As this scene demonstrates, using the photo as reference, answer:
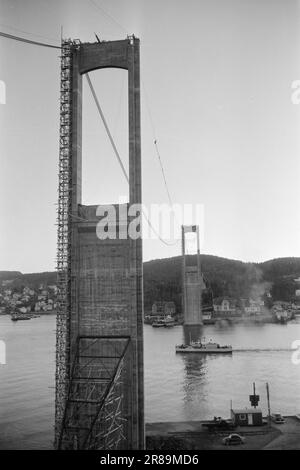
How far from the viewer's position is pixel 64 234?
870 inches

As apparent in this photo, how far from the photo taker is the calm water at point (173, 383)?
3488cm

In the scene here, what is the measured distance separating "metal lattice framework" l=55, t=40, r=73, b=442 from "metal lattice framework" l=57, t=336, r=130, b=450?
63cm

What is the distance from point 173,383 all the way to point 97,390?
1207 inches

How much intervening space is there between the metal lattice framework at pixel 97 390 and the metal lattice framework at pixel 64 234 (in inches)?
24.7

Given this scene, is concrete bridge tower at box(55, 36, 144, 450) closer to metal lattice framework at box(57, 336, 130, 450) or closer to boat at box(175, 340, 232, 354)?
metal lattice framework at box(57, 336, 130, 450)

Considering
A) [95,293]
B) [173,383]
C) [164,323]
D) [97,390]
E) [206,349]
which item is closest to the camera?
[97,390]

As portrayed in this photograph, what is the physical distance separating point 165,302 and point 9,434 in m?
121

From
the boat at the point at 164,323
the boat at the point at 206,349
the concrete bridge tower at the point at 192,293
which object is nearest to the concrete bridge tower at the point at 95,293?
the boat at the point at 206,349

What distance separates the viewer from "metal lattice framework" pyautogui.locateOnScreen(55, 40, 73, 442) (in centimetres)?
2097

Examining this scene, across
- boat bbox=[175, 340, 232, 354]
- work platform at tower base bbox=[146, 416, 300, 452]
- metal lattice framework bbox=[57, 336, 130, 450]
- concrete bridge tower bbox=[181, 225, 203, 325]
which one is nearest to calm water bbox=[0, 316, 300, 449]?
boat bbox=[175, 340, 232, 354]

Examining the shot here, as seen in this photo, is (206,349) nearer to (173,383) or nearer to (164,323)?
(173,383)

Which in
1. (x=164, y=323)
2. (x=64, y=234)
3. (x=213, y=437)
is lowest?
(x=164, y=323)

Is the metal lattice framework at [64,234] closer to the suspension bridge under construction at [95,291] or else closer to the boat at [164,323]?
the suspension bridge under construction at [95,291]

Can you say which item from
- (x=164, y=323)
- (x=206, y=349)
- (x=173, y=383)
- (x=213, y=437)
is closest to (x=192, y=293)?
(x=164, y=323)
